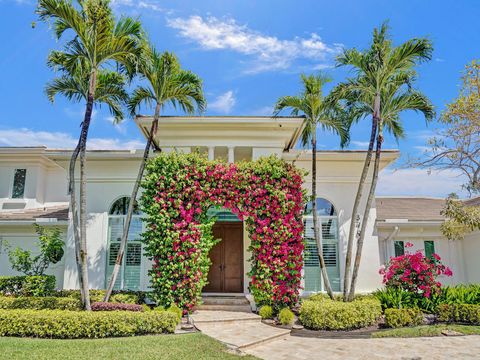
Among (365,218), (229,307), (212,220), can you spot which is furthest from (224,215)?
(365,218)

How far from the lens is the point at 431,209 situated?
58.5 ft

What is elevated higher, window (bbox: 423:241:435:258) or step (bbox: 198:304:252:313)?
window (bbox: 423:241:435:258)

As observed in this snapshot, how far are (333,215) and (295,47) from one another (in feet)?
21.2

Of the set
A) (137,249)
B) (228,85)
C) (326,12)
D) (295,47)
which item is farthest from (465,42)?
(137,249)

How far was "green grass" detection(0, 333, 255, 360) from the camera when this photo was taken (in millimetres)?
7535

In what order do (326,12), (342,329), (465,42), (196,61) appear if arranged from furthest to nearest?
1. (196,61)
2. (326,12)
3. (342,329)
4. (465,42)

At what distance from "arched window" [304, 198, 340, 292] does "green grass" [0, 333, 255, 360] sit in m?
5.97

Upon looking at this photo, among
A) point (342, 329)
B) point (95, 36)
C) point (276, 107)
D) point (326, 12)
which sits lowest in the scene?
point (342, 329)

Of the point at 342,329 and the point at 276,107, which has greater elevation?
the point at 276,107

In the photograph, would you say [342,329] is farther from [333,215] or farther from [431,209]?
[431,209]

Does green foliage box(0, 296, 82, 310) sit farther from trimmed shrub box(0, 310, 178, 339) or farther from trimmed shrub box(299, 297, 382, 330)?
trimmed shrub box(299, 297, 382, 330)

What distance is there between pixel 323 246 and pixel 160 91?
8.22m

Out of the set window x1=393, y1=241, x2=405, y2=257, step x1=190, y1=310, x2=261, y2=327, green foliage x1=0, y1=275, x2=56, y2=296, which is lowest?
step x1=190, y1=310, x2=261, y2=327

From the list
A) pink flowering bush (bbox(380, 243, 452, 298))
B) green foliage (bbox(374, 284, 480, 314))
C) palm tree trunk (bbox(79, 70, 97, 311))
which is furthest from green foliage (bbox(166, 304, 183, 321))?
pink flowering bush (bbox(380, 243, 452, 298))
